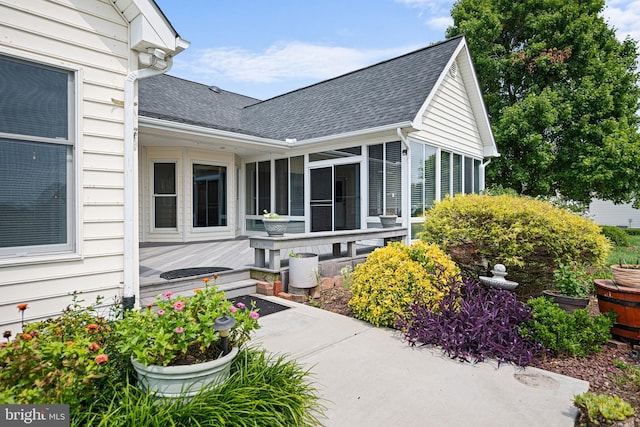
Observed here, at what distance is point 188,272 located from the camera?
5512 millimetres

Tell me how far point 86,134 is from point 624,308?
5.96m

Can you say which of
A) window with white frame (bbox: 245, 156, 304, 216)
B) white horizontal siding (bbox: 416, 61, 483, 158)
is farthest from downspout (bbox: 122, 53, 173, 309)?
white horizontal siding (bbox: 416, 61, 483, 158)

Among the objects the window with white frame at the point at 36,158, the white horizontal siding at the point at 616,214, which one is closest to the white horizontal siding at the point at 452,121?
the window with white frame at the point at 36,158

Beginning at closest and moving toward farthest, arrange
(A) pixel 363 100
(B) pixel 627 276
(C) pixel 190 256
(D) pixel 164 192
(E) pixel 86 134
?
(E) pixel 86 134, (B) pixel 627 276, (C) pixel 190 256, (D) pixel 164 192, (A) pixel 363 100

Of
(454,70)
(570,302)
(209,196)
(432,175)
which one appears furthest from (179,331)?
(454,70)

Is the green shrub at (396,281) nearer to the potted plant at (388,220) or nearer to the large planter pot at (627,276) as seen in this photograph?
the large planter pot at (627,276)

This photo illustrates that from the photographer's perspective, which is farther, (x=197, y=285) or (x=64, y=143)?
(x=197, y=285)

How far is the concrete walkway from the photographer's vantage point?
2418mm

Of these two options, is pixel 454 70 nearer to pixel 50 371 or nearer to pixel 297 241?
pixel 297 241

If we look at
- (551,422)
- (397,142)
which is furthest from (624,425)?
(397,142)

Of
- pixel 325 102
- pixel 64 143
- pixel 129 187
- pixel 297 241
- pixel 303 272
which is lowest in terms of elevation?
pixel 303 272

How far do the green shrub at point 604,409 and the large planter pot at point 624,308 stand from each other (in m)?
1.93

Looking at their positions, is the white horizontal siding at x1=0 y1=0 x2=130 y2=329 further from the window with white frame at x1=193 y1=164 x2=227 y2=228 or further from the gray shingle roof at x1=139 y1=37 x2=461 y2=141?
the window with white frame at x1=193 y1=164 x2=227 y2=228

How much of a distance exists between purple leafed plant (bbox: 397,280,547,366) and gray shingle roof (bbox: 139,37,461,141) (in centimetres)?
458
